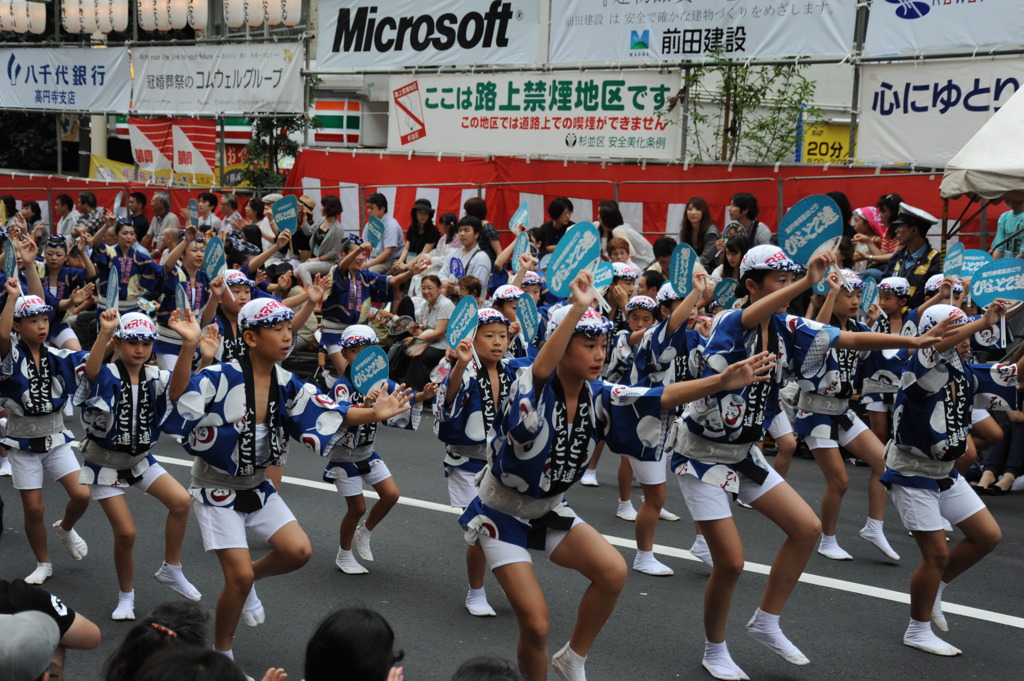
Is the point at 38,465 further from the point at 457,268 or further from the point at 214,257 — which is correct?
the point at 457,268

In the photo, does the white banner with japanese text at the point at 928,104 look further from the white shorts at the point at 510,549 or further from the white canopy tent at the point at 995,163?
the white shorts at the point at 510,549

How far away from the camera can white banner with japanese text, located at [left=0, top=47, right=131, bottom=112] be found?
1925 centimetres

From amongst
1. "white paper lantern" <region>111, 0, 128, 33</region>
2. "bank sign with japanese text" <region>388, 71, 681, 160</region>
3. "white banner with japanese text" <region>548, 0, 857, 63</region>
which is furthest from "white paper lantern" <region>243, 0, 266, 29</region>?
"white banner with japanese text" <region>548, 0, 857, 63</region>

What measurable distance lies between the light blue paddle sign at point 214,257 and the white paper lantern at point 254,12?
8246 millimetres

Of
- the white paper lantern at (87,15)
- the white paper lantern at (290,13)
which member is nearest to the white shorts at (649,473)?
the white paper lantern at (290,13)

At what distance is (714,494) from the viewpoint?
5176mm

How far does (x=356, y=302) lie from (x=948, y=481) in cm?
695

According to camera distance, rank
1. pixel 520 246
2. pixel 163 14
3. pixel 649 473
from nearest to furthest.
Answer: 1. pixel 649 473
2. pixel 520 246
3. pixel 163 14

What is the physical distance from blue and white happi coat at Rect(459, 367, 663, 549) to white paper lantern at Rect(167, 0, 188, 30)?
15.7m

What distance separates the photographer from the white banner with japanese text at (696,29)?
11.5m

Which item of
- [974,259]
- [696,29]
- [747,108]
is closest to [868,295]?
[974,259]

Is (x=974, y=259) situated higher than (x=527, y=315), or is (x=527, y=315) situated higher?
(x=974, y=259)

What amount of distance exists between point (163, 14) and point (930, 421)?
16.3 meters

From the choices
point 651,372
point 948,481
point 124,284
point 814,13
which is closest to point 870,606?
point 948,481
